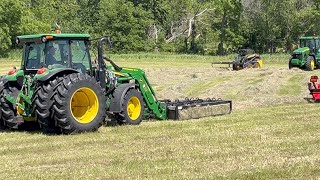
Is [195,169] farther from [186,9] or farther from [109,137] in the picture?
[186,9]

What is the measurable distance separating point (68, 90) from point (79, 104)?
825 millimetres

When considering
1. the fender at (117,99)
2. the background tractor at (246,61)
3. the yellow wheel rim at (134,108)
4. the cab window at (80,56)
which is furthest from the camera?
the background tractor at (246,61)

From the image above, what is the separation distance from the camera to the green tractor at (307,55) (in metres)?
30.6

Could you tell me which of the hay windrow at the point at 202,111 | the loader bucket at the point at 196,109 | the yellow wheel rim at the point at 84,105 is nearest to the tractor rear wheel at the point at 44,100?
the yellow wheel rim at the point at 84,105

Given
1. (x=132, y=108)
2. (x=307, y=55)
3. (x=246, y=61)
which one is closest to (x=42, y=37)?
(x=132, y=108)

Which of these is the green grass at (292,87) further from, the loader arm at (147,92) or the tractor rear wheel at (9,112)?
the tractor rear wheel at (9,112)

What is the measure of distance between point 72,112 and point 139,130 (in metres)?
1.42

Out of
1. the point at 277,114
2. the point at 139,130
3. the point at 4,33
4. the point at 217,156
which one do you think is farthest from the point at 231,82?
the point at 4,33

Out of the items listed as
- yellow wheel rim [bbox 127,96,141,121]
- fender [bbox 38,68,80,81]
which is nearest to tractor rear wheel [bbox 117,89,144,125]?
yellow wheel rim [bbox 127,96,141,121]

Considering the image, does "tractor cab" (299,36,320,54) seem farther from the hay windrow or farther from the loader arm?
the loader arm

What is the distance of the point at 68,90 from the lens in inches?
414

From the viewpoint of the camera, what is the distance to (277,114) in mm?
13445

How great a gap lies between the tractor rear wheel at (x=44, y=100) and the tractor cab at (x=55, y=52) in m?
0.65

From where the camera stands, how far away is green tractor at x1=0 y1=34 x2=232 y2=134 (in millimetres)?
10492
